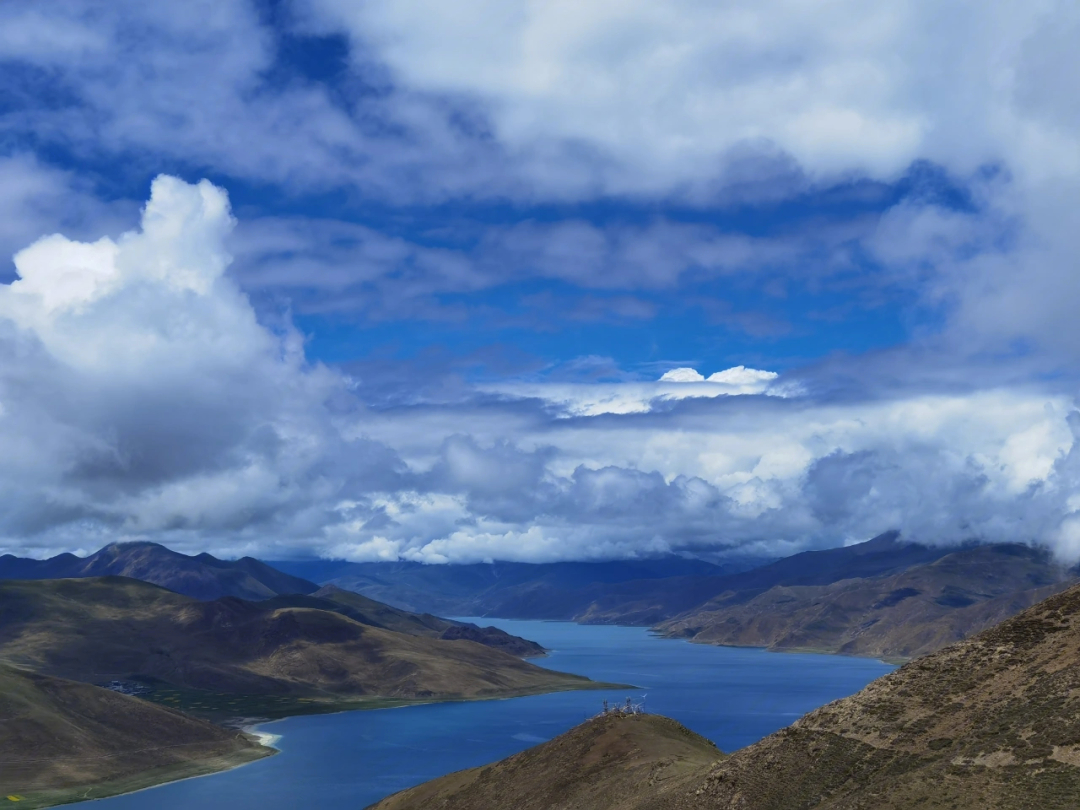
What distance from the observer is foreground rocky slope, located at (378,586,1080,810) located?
73.8 meters

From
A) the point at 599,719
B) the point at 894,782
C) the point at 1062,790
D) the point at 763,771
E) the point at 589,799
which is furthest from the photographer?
the point at 599,719

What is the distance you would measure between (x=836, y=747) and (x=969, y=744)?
12956 mm

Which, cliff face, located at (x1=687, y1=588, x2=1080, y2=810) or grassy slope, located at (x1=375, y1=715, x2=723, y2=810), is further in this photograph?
grassy slope, located at (x1=375, y1=715, x2=723, y2=810)

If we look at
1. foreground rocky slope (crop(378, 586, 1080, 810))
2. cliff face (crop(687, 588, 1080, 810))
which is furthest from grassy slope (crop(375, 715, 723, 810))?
cliff face (crop(687, 588, 1080, 810))

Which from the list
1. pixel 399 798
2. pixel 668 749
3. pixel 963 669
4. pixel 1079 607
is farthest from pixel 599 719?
pixel 1079 607

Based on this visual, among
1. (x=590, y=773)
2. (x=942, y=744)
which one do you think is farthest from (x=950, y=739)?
(x=590, y=773)

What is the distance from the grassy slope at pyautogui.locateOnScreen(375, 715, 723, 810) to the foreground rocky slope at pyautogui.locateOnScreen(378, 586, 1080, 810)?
149cm

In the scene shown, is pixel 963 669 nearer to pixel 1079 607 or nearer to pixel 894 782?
pixel 1079 607

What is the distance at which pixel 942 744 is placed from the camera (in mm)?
82375

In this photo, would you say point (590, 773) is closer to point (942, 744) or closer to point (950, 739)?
point (942, 744)

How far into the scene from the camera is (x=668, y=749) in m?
120

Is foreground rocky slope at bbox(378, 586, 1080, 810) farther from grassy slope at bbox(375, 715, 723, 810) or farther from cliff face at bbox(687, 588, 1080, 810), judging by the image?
grassy slope at bbox(375, 715, 723, 810)

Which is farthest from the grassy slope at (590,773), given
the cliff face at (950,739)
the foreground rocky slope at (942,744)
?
the cliff face at (950,739)

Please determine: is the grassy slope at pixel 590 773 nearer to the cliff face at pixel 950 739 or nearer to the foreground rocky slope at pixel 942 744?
the foreground rocky slope at pixel 942 744
